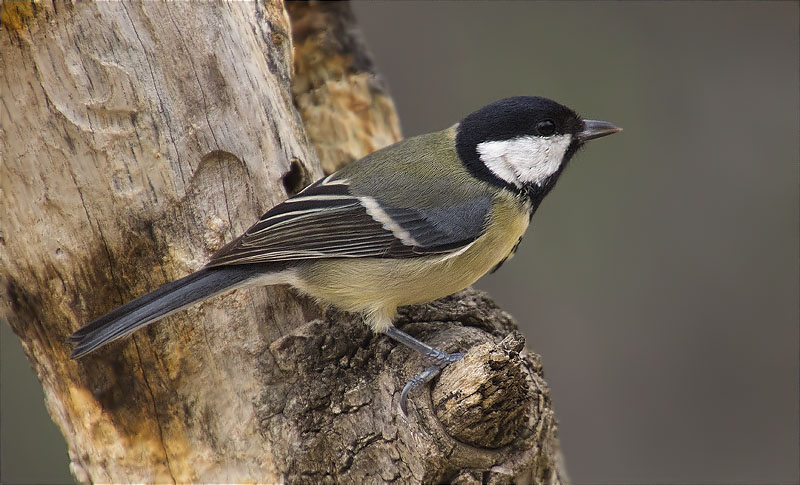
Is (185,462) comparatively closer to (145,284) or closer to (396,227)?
(145,284)

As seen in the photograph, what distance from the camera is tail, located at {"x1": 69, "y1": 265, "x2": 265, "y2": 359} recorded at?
86.7 inches

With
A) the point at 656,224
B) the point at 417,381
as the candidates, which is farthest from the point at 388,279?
the point at 656,224

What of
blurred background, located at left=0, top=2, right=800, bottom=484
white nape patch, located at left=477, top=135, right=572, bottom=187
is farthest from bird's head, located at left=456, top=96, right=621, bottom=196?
blurred background, located at left=0, top=2, right=800, bottom=484

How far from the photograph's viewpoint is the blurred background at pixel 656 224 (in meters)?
4.84

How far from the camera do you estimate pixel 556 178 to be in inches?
117

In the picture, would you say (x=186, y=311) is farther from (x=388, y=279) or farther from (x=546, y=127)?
(x=546, y=127)

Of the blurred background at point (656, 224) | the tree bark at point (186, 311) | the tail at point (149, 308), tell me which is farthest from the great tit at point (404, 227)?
the blurred background at point (656, 224)

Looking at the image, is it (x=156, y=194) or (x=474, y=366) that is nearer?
(x=474, y=366)

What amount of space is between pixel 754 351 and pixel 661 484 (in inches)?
42.4

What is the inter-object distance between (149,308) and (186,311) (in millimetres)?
214

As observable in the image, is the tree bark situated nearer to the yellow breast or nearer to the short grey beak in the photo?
the yellow breast

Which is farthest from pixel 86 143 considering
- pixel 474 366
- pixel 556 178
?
pixel 556 178

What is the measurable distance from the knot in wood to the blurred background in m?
2.88

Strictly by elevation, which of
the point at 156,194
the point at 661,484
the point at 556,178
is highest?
the point at 156,194
